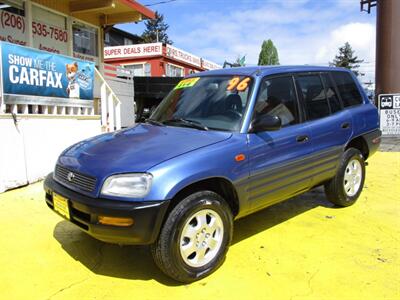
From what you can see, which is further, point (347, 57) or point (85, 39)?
point (347, 57)

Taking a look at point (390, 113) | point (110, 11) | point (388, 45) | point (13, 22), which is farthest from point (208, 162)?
point (388, 45)

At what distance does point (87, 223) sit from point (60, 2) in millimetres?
8872

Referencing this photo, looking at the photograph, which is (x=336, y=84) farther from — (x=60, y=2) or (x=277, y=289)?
(x=60, y=2)

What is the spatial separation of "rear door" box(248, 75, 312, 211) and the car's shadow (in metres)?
0.61

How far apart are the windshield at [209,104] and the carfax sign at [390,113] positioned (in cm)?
929

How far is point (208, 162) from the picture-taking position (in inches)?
134

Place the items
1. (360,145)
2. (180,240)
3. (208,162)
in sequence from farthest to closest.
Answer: (360,145)
(208,162)
(180,240)

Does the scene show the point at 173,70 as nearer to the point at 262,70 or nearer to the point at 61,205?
the point at 262,70

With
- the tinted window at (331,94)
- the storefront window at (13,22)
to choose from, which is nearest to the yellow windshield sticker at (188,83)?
the tinted window at (331,94)

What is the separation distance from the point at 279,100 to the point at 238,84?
0.49m

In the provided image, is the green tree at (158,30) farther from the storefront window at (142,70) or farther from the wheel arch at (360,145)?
the wheel arch at (360,145)

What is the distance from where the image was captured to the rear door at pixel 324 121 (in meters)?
4.59

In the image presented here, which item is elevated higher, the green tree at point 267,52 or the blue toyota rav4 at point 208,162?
the green tree at point 267,52

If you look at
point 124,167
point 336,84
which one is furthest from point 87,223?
point 336,84
